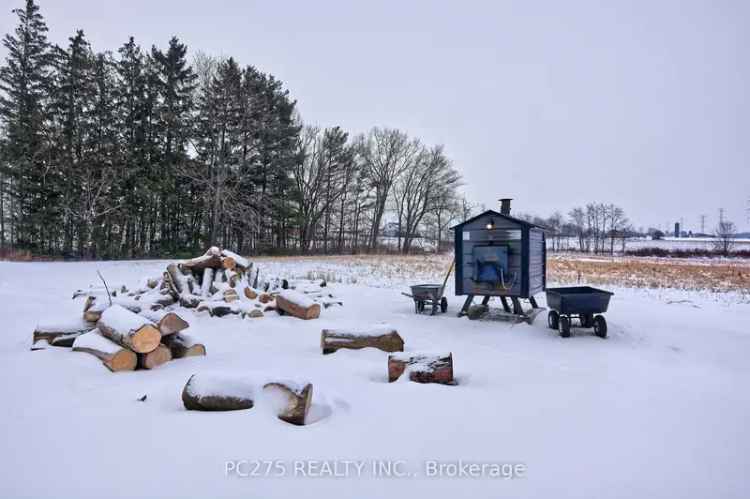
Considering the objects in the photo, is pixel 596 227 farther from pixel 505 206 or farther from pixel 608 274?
pixel 505 206

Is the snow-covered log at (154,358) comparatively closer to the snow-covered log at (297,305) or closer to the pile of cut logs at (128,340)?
the pile of cut logs at (128,340)

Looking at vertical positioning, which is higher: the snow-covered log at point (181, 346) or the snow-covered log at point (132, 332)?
the snow-covered log at point (132, 332)

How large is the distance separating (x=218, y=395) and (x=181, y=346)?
1.81 m

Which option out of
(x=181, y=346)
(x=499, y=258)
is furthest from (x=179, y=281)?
(x=499, y=258)

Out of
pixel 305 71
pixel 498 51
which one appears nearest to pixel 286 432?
pixel 305 71

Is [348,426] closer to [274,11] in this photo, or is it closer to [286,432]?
[286,432]

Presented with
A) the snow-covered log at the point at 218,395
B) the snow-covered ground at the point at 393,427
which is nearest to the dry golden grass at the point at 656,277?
the snow-covered ground at the point at 393,427

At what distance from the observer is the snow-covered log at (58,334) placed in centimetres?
439

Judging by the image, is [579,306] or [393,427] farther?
[579,306]

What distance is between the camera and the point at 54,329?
454cm

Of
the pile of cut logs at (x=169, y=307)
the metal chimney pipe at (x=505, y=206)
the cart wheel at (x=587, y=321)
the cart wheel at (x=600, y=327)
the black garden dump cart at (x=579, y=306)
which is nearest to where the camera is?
the pile of cut logs at (x=169, y=307)

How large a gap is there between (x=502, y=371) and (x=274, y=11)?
34.0 meters

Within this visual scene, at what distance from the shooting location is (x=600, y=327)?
5633 mm

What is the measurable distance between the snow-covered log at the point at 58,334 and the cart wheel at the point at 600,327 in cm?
688
